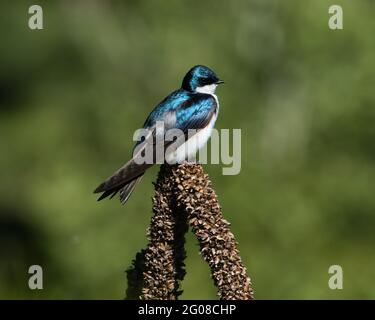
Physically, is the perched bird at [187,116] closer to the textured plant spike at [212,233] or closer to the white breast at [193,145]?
the white breast at [193,145]

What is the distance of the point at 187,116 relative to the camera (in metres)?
6.43

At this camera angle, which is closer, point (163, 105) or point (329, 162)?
point (163, 105)

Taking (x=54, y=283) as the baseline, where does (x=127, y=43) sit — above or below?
above

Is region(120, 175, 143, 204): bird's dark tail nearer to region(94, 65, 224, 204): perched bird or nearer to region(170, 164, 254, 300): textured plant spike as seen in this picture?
region(94, 65, 224, 204): perched bird

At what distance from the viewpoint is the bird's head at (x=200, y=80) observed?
260 inches

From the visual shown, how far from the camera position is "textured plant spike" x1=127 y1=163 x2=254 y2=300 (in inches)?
163

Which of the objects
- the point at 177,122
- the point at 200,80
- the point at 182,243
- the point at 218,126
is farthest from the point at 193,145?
the point at 218,126

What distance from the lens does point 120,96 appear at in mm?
11633

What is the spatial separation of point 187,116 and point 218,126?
377 cm

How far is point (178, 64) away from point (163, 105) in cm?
556

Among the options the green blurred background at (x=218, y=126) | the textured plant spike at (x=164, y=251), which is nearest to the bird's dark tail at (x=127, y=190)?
the textured plant spike at (x=164, y=251)
